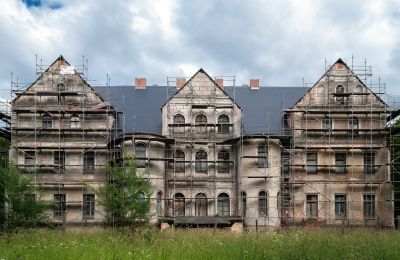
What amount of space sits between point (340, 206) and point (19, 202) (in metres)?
19.9

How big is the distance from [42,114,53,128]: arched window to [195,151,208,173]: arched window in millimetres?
9843

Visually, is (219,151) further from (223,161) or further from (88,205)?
(88,205)

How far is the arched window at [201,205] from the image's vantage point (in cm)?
3709

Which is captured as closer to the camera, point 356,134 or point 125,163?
point 125,163

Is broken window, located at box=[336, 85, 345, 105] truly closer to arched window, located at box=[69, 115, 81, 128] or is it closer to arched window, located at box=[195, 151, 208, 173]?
arched window, located at box=[195, 151, 208, 173]

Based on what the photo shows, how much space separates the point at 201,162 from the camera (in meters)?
37.8

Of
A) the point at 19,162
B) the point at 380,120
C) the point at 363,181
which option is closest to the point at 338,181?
the point at 363,181

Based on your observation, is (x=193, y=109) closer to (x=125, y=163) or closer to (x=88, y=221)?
(x=125, y=163)

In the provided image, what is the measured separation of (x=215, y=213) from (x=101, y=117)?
9674 millimetres

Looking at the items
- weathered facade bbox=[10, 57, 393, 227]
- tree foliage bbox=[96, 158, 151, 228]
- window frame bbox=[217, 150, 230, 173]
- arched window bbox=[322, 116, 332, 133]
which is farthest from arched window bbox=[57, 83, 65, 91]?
arched window bbox=[322, 116, 332, 133]

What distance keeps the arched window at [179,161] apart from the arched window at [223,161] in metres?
2.38

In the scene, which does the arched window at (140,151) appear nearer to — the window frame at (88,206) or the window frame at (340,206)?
the window frame at (88,206)

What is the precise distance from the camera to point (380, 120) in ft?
125

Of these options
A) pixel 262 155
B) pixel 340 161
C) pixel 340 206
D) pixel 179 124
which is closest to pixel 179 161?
pixel 179 124
